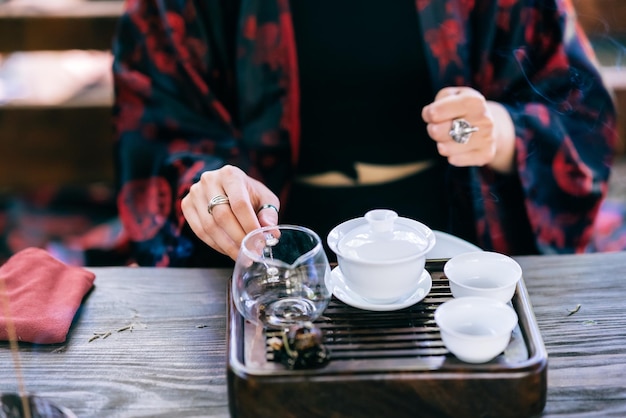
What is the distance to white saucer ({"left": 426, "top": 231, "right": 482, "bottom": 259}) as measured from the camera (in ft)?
4.68

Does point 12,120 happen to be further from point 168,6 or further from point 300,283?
point 300,283

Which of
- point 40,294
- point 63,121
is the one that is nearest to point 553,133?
point 40,294

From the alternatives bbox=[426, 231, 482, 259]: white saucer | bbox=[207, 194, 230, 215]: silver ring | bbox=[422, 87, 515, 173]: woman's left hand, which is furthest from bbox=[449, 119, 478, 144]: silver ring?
bbox=[207, 194, 230, 215]: silver ring

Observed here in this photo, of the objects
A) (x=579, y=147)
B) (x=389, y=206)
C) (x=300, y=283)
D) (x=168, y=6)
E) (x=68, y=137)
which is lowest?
(x=68, y=137)

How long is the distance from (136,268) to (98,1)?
195 centimetres

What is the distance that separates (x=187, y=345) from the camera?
126 cm

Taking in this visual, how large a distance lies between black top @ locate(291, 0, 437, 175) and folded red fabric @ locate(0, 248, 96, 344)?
75 cm

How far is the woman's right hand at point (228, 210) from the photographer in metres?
1.37

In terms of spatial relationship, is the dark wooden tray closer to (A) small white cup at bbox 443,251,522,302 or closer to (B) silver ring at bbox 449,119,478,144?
(A) small white cup at bbox 443,251,522,302

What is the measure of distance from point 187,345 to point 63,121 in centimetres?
204

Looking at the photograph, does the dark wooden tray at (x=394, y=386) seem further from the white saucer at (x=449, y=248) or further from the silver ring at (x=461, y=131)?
the silver ring at (x=461, y=131)

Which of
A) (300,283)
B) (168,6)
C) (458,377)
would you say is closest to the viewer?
(458,377)

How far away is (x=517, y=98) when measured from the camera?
1.93m

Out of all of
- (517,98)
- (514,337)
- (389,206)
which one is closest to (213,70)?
(389,206)
